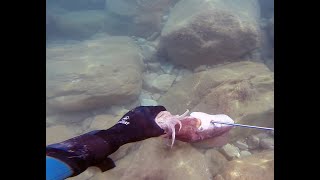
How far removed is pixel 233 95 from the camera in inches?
191

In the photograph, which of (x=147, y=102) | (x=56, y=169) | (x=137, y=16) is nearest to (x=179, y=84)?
(x=147, y=102)

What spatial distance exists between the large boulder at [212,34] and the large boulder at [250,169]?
327 cm

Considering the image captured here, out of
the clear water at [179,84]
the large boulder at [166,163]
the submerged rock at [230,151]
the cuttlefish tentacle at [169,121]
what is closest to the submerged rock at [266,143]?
A: the clear water at [179,84]

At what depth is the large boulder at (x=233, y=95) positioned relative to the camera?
464cm

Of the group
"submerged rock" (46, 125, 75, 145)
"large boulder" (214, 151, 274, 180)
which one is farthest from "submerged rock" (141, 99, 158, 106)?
"large boulder" (214, 151, 274, 180)

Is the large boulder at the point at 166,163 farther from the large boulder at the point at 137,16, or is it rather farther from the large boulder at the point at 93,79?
the large boulder at the point at 137,16

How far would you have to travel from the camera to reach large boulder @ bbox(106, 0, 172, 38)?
31.9 feet

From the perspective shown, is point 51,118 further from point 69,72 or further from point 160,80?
point 160,80

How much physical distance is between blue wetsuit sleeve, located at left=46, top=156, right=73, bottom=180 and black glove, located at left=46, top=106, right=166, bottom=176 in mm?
49

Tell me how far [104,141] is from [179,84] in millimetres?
3000
